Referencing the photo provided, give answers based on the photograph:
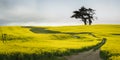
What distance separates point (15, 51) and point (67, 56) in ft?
18.1

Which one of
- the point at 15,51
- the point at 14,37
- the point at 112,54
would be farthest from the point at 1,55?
the point at 14,37

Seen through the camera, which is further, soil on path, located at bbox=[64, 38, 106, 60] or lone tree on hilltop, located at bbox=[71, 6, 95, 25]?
lone tree on hilltop, located at bbox=[71, 6, 95, 25]

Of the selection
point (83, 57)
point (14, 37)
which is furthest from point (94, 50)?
point (14, 37)

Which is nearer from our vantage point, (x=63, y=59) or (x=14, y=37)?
(x=63, y=59)

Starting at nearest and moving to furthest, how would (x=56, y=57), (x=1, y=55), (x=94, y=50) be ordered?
(x=1, y=55) < (x=56, y=57) < (x=94, y=50)

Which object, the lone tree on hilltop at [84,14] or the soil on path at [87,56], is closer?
the soil on path at [87,56]

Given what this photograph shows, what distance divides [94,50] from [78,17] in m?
82.9

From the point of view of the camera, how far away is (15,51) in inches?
1353

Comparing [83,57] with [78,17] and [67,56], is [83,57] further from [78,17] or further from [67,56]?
[78,17]

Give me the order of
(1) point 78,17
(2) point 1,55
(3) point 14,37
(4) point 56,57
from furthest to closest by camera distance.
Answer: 1. (1) point 78,17
2. (3) point 14,37
3. (4) point 56,57
4. (2) point 1,55

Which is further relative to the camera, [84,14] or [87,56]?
[84,14]

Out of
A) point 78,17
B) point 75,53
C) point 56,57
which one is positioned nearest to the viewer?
point 56,57

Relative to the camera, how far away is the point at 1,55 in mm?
32375

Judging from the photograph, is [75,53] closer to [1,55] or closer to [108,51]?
[108,51]
